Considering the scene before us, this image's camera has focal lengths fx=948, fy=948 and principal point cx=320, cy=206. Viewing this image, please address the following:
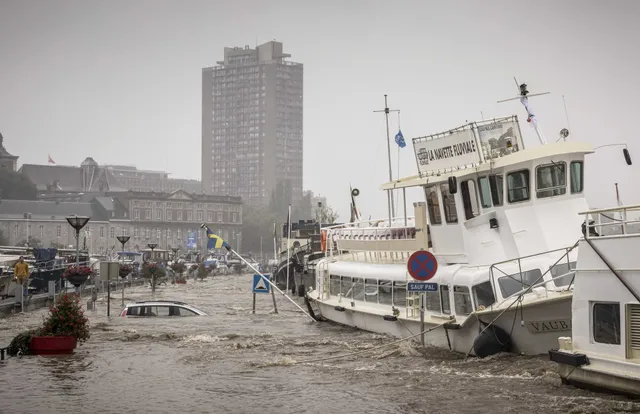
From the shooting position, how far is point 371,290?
112 feet

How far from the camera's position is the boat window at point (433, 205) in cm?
2989

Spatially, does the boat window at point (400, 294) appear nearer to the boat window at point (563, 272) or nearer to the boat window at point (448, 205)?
the boat window at point (448, 205)

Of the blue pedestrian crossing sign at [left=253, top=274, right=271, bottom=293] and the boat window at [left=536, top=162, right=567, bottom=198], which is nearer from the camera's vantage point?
the boat window at [left=536, top=162, right=567, bottom=198]

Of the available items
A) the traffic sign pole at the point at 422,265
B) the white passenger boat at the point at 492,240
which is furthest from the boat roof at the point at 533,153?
the traffic sign pole at the point at 422,265

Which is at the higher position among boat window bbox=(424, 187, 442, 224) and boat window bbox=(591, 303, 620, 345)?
boat window bbox=(424, 187, 442, 224)

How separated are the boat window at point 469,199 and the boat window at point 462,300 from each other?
8.73 feet

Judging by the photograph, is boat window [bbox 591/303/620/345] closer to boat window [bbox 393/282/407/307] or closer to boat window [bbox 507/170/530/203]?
boat window [bbox 507/170/530/203]

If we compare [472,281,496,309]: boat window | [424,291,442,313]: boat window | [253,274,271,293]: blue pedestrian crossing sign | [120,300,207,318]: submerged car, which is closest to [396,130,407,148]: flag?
[253,274,271,293]: blue pedestrian crossing sign

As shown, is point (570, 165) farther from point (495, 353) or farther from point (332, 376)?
point (332, 376)

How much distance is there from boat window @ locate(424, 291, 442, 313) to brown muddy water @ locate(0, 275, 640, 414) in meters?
1.40

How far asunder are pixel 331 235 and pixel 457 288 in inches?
694

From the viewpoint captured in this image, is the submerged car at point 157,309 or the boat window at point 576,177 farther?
the submerged car at point 157,309

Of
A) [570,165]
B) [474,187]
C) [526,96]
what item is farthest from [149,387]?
[526,96]

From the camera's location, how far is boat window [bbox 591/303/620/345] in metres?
18.1
